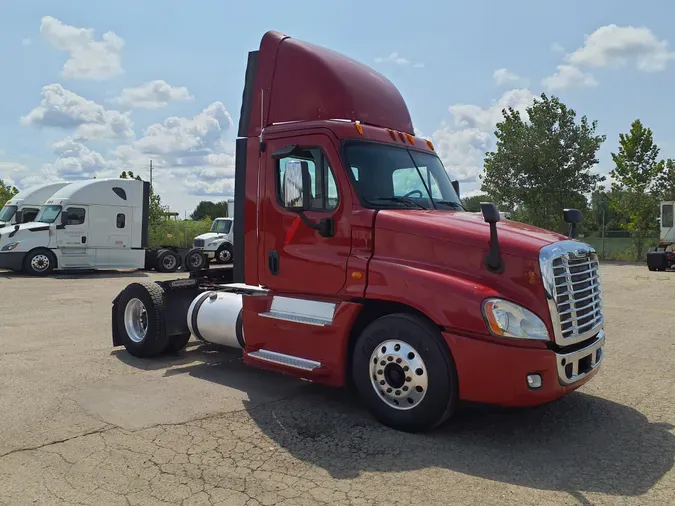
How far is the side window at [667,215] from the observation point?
26.1 meters

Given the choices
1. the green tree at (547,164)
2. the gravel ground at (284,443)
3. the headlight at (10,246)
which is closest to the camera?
the gravel ground at (284,443)

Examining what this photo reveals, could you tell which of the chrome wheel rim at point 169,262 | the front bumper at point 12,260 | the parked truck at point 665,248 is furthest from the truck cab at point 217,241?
the parked truck at point 665,248

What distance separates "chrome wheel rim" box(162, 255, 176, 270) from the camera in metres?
23.0

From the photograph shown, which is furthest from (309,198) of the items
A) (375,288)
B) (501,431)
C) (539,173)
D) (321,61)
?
(539,173)

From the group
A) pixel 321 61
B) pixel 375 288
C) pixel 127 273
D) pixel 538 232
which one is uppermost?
pixel 321 61

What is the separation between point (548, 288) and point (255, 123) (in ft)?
11.3

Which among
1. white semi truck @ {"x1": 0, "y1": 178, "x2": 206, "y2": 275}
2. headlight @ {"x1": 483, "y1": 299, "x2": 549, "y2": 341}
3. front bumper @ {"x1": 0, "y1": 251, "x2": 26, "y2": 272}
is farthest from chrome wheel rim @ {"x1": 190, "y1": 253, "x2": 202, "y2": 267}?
headlight @ {"x1": 483, "y1": 299, "x2": 549, "y2": 341}

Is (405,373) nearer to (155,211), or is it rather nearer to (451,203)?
(451,203)

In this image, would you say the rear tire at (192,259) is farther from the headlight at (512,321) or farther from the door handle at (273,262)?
the headlight at (512,321)

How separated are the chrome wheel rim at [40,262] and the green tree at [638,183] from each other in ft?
98.7

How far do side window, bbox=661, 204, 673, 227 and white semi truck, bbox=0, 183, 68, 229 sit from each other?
2526 cm

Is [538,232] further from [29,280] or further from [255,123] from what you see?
[29,280]

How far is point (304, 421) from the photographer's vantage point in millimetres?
5176

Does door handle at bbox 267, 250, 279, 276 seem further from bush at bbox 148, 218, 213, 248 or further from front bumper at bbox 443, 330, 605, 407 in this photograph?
bush at bbox 148, 218, 213, 248
